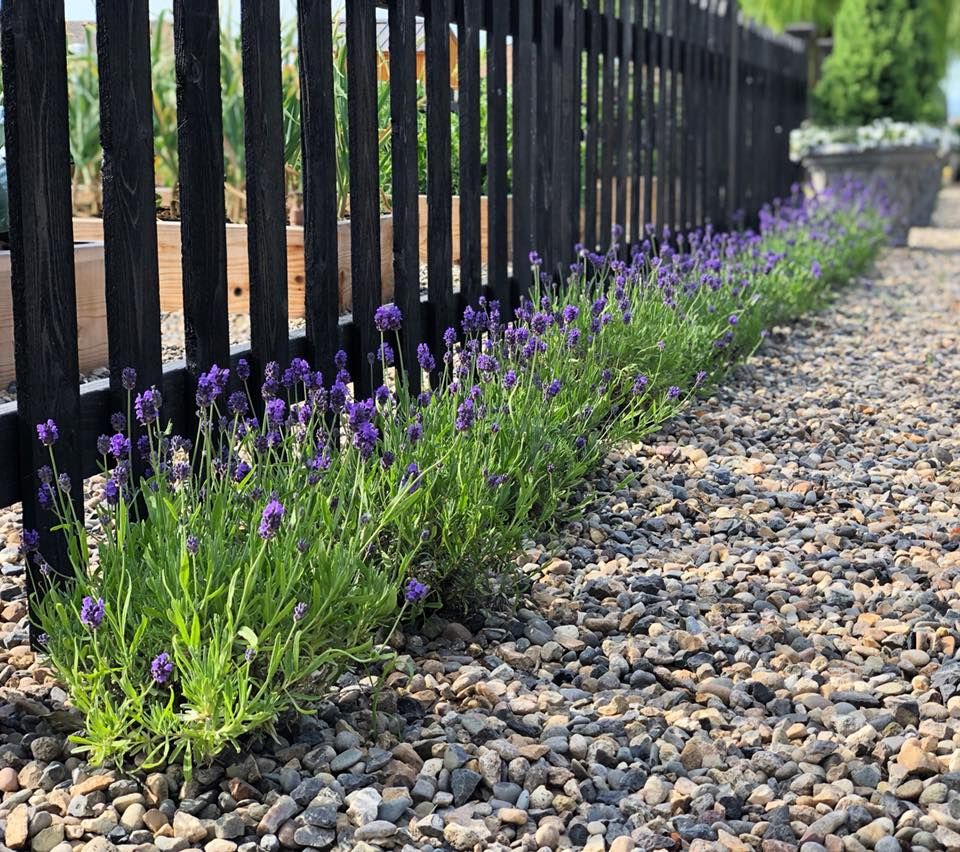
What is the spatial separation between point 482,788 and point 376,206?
2.00m

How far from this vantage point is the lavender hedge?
2.09m

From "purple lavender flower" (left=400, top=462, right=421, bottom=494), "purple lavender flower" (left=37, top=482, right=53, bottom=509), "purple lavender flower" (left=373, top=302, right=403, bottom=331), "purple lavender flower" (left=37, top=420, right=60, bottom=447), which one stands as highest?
"purple lavender flower" (left=373, top=302, right=403, bottom=331)

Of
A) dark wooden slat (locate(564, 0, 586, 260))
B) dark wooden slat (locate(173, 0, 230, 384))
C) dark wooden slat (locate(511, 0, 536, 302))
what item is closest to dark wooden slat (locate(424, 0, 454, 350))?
dark wooden slat (locate(511, 0, 536, 302))

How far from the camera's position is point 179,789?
2.13 meters

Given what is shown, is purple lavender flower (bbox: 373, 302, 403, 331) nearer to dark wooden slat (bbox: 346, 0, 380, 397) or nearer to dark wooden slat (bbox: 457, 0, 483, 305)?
dark wooden slat (bbox: 346, 0, 380, 397)

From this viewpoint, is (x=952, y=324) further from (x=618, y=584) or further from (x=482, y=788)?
(x=482, y=788)

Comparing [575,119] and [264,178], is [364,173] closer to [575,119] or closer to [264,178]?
[264,178]

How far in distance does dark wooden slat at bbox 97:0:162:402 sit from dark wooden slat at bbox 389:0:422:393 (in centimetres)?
120

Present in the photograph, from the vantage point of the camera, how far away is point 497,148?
466 cm

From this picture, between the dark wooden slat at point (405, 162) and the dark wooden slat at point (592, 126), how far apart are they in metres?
1.95

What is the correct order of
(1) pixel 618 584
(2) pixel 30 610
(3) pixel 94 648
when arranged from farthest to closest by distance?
(1) pixel 618 584, (2) pixel 30 610, (3) pixel 94 648

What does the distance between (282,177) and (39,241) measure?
88 cm

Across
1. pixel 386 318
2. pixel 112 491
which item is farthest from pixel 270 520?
pixel 386 318

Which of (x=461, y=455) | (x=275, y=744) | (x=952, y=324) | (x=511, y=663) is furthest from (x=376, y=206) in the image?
(x=952, y=324)
